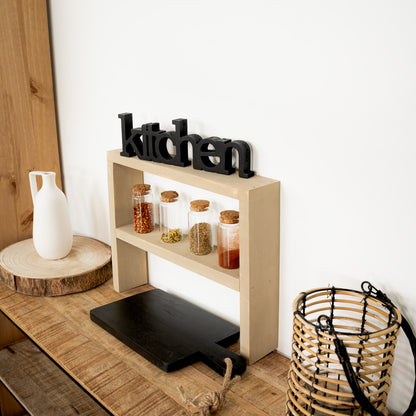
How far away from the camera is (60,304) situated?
57.9 inches

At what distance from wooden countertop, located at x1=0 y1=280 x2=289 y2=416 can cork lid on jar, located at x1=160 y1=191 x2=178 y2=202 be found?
0.37m

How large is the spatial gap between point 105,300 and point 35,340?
0.79 feet

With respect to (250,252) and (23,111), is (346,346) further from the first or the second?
(23,111)

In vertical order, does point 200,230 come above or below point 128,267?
above

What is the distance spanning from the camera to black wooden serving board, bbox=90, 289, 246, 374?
1.17 meters

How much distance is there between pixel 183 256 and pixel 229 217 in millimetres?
172

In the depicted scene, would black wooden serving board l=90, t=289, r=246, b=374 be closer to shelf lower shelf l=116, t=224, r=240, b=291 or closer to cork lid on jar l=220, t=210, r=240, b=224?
shelf lower shelf l=116, t=224, r=240, b=291

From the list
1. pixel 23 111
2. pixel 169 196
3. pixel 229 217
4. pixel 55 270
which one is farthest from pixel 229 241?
pixel 23 111

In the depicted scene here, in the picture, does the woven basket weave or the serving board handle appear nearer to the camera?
the woven basket weave

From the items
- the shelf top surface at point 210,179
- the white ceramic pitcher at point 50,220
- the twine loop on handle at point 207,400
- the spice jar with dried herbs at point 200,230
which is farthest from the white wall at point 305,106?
the white ceramic pitcher at point 50,220

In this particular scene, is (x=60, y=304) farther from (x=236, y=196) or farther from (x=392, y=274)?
(x=392, y=274)

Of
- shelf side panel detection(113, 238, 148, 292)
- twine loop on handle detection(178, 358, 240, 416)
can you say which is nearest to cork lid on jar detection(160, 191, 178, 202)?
shelf side panel detection(113, 238, 148, 292)

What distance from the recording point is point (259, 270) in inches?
44.4

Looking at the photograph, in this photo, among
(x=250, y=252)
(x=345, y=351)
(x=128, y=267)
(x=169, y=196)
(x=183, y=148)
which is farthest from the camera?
(x=128, y=267)
